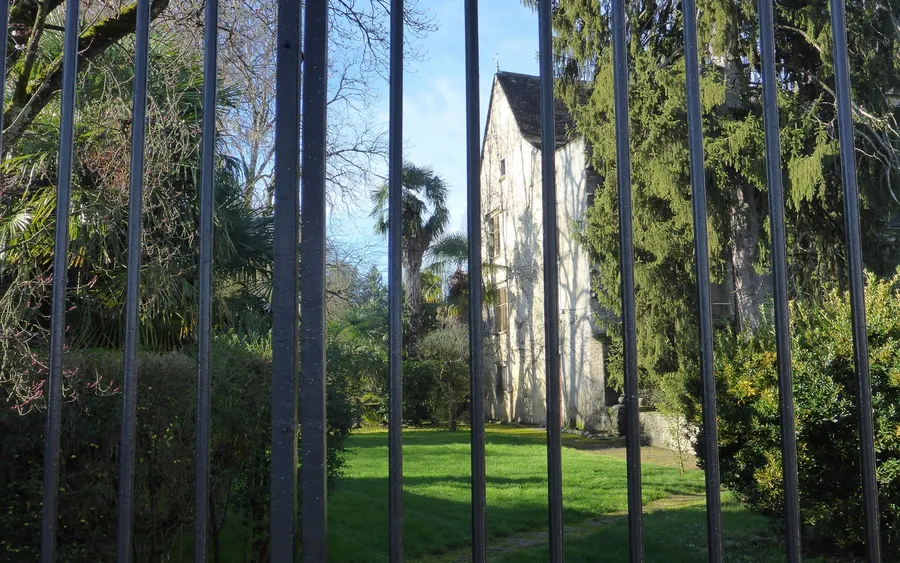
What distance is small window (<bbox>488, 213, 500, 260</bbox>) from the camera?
86.0ft

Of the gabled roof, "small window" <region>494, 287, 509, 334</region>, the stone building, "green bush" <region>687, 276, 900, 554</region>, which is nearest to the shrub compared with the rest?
the stone building

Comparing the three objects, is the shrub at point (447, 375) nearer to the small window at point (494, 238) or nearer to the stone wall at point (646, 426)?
the stone wall at point (646, 426)

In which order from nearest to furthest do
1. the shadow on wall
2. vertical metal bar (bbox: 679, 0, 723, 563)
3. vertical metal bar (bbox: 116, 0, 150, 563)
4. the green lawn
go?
vertical metal bar (bbox: 679, 0, 723, 563)
vertical metal bar (bbox: 116, 0, 150, 563)
the green lawn
the shadow on wall

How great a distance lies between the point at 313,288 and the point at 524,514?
25.8 feet

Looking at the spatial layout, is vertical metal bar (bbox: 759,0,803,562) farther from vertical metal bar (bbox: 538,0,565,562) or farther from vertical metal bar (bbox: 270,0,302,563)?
vertical metal bar (bbox: 270,0,302,563)

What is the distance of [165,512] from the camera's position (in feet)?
17.7

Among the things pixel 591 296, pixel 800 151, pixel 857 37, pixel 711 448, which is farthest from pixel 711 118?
pixel 711 448

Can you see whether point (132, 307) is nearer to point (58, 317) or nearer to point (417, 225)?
point (58, 317)

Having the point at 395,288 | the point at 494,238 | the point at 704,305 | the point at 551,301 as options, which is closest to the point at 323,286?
the point at 395,288

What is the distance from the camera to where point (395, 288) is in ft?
4.70

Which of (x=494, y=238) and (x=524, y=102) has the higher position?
(x=524, y=102)

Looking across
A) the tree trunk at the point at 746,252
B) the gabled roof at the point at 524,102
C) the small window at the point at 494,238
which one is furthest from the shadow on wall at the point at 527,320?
the tree trunk at the point at 746,252

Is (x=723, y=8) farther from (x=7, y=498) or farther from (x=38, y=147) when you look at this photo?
(x=7, y=498)

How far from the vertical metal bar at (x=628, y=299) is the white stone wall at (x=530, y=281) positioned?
19.0 m
